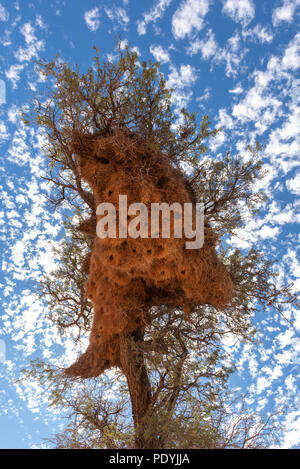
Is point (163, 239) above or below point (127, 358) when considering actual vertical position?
above

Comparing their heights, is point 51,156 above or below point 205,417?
above

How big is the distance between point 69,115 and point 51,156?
1.71 m

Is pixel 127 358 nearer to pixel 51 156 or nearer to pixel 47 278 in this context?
pixel 47 278

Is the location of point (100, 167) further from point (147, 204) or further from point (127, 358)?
point (127, 358)

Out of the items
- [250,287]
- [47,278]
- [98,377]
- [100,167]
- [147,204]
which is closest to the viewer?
[147,204]

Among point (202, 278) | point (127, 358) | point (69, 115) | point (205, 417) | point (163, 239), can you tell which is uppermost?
point (69, 115)

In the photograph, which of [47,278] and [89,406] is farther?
[47,278]

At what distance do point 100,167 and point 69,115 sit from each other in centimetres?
176

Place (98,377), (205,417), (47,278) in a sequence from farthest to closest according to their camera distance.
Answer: (47,278) → (98,377) → (205,417)

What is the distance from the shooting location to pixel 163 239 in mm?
7754

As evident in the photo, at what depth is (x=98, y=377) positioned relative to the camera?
9680mm
